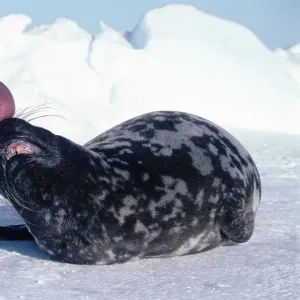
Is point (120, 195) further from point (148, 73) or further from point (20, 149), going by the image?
point (148, 73)

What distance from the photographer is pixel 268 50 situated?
11.5 metres

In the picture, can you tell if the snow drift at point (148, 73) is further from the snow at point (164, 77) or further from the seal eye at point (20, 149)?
the seal eye at point (20, 149)

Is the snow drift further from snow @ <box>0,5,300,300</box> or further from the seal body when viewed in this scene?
the seal body

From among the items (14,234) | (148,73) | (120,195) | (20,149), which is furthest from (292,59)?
(20,149)

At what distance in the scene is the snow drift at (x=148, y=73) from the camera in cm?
893

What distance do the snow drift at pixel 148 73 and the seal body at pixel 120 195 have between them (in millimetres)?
5666

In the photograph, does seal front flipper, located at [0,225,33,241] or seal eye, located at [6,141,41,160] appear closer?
seal eye, located at [6,141,41,160]

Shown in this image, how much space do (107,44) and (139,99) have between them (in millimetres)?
1185

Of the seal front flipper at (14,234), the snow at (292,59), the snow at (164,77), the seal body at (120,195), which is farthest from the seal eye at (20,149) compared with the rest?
the snow at (292,59)

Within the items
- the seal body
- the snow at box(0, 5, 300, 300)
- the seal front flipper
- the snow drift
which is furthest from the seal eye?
the snow drift

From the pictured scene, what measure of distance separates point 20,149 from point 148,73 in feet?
25.5

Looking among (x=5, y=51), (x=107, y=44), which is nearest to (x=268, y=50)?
(x=107, y=44)

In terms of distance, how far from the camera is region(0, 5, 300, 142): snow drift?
893 cm

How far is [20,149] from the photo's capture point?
82.4 inches
